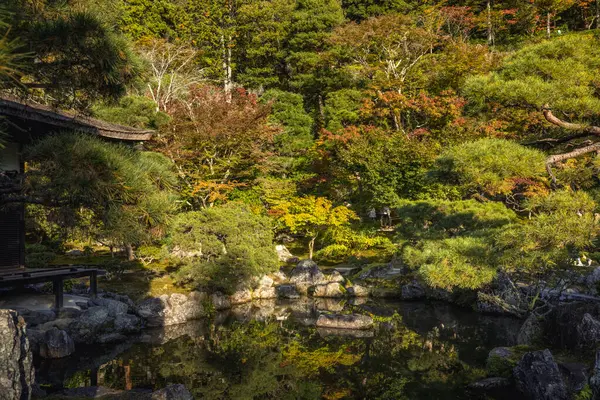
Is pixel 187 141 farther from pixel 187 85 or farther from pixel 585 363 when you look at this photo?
pixel 585 363

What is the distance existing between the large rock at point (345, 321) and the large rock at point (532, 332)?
4.08 metres

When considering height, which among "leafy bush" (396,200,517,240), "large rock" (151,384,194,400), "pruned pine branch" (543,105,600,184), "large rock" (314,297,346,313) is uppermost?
"pruned pine branch" (543,105,600,184)

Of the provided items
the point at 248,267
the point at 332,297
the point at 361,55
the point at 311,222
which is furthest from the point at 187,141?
the point at 361,55

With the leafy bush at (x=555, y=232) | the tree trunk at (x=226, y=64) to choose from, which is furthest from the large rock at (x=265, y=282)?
the tree trunk at (x=226, y=64)

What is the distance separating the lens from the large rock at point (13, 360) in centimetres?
549

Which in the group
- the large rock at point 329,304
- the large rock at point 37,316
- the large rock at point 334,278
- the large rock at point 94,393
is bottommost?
the large rock at point 329,304

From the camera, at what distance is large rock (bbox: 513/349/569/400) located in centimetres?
664

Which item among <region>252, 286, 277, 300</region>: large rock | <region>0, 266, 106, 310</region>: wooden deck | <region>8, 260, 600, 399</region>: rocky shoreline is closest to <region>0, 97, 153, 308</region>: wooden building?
<region>0, 266, 106, 310</region>: wooden deck

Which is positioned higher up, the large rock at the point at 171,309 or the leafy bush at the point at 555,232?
the leafy bush at the point at 555,232

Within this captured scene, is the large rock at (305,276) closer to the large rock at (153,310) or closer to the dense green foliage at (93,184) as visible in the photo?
the large rock at (153,310)

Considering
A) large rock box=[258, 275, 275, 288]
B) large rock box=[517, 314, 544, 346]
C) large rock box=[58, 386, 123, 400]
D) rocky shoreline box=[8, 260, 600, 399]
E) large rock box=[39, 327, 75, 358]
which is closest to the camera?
rocky shoreline box=[8, 260, 600, 399]

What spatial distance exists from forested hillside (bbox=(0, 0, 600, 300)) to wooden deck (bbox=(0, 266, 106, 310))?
126 centimetres

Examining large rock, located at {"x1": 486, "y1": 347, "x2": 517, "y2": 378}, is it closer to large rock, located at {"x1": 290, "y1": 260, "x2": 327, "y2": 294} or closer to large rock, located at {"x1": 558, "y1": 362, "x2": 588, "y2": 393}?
large rock, located at {"x1": 558, "y1": 362, "x2": 588, "y2": 393}

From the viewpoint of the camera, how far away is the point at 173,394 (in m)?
7.38
